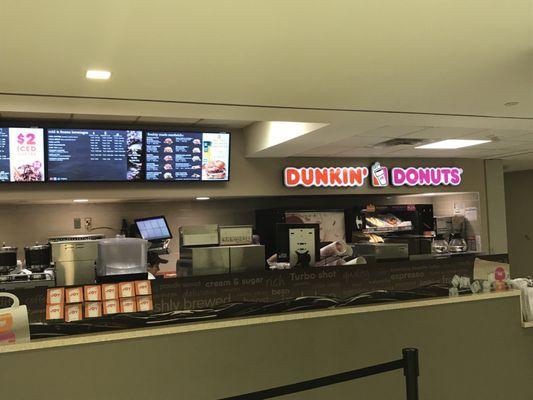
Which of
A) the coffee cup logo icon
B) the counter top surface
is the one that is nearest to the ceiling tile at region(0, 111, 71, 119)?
the counter top surface

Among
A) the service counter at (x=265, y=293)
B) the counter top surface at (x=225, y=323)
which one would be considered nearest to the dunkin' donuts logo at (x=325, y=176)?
the service counter at (x=265, y=293)

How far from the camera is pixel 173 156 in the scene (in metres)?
5.63

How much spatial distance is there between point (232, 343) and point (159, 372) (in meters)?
0.37

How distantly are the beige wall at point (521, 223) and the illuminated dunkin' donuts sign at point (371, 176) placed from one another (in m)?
2.93

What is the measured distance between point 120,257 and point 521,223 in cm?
815

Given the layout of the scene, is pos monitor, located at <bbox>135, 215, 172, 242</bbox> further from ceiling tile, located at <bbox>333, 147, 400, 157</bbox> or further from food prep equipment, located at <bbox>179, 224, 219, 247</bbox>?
ceiling tile, located at <bbox>333, 147, 400, 157</bbox>

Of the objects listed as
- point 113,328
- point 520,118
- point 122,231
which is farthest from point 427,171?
point 113,328

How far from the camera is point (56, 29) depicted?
2.28 m

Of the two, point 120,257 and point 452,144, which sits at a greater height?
point 452,144

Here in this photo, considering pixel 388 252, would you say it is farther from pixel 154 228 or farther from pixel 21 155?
pixel 21 155

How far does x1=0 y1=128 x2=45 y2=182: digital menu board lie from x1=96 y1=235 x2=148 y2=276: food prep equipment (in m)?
1.43

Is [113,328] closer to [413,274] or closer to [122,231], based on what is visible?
[413,274]

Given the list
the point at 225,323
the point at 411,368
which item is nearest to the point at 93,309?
the point at 225,323

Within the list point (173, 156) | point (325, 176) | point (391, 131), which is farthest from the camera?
point (325, 176)
